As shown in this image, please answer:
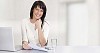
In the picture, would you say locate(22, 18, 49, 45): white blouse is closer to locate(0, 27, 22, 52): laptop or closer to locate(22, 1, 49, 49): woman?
locate(22, 1, 49, 49): woman

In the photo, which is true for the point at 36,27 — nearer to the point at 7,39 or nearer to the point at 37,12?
the point at 37,12

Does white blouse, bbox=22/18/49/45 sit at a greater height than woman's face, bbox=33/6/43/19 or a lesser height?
lesser

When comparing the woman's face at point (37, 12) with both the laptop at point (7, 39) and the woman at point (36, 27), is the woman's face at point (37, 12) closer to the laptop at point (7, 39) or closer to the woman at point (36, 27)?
the woman at point (36, 27)

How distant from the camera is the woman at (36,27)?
7.16ft

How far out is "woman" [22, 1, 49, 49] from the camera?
2.18 meters

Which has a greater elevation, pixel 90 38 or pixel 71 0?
pixel 71 0

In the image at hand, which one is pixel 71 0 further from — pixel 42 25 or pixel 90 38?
pixel 42 25

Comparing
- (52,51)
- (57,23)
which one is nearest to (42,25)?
(52,51)

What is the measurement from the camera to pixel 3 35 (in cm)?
189

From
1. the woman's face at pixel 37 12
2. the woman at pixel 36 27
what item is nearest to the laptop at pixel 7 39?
the woman at pixel 36 27

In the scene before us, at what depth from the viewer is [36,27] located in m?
2.23

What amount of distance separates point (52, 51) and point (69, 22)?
7.05ft

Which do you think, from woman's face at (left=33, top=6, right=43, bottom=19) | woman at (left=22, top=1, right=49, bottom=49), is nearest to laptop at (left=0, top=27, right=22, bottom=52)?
woman at (left=22, top=1, right=49, bottom=49)

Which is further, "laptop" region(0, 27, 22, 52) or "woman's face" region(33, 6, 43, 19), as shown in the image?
"woman's face" region(33, 6, 43, 19)
